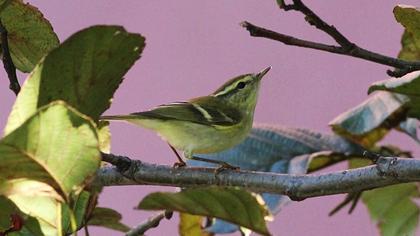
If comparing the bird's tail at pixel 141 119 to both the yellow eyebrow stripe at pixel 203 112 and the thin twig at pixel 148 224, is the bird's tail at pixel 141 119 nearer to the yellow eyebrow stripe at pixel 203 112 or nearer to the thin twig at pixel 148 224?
the yellow eyebrow stripe at pixel 203 112

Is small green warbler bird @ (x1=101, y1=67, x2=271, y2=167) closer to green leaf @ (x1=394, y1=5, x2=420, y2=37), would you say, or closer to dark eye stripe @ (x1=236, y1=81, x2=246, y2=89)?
dark eye stripe @ (x1=236, y1=81, x2=246, y2=89)

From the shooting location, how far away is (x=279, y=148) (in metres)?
1.18

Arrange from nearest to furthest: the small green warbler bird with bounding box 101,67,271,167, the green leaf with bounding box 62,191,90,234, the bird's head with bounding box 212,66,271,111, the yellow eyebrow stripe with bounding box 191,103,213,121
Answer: the green leaf with bounding box 62,191,90,234, the small green warbler bird with bounding box 101,67,271,167, the yellow eyebrow stripe with bounding box 191,103,213,121, the bird's head with bounding box 212,66,271,111

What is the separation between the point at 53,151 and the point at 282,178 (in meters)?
0.20

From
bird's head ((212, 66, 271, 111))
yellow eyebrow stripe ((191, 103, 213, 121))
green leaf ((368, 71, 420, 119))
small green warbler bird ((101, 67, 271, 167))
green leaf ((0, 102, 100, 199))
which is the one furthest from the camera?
bird's head ((212, 66, 271, 111))

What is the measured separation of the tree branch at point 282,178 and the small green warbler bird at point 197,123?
413 mm

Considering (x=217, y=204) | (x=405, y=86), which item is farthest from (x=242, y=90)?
(x=217, y=204)

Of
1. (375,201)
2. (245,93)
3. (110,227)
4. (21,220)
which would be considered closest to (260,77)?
(245,93)

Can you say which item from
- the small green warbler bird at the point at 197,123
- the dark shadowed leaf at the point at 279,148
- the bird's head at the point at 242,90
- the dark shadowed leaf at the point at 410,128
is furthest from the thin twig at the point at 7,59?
the bird's head at the point at 242,90

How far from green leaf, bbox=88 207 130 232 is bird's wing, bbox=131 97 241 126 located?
417 mm

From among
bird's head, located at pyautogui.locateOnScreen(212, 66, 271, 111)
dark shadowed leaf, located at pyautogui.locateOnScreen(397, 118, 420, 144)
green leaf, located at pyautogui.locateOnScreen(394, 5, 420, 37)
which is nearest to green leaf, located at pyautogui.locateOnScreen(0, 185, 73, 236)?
green leaf, located at pyautogui.locateOnScreen(394, 5, 420, 37)

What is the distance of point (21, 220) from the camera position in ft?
1.78

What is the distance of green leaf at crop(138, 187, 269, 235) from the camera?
48cm

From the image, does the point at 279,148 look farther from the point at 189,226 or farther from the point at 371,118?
the point at 189,226
